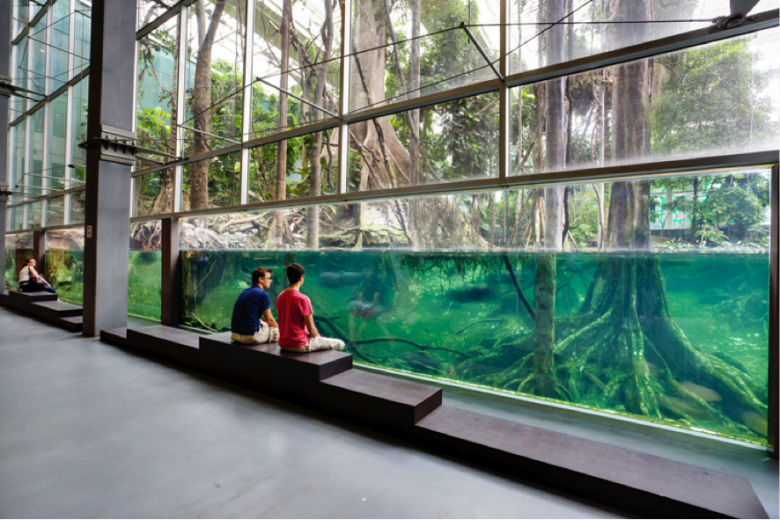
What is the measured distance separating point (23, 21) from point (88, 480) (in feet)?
66.3

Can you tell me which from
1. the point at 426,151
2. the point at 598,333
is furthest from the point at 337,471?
the point at 426,151

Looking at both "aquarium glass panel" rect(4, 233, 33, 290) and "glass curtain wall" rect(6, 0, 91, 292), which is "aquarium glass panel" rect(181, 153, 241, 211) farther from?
"aquarium glass panel" rect(4, 233, 33, 290)

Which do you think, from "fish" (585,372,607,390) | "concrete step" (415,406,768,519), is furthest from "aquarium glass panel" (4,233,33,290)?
"fish" (585,372,607,390)

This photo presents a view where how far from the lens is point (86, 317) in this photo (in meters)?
7.16

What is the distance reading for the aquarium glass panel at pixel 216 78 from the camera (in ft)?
22.7

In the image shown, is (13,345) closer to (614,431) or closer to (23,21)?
(614,431)

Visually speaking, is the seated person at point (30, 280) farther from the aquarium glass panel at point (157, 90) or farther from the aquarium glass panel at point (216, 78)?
the aquarium glass panel at point (216, 78)

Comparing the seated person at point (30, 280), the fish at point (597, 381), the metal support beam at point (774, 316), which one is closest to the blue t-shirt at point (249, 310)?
the fish at point (597, 381)

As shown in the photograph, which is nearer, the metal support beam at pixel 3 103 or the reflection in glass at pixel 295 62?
the reflection in glass at pixel 295 62

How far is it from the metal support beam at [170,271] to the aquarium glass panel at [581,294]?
3.96 meters

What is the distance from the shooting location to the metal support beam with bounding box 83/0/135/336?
275 inches

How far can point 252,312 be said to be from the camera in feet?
13.9

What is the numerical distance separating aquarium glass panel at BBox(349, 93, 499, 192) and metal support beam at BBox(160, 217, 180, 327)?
4.81 m

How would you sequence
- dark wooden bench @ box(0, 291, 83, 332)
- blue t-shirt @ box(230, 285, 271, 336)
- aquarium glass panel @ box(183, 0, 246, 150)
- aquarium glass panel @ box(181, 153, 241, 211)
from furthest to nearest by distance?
1. dark wooden bench @ box(0, 291, 83, 332)
2. aquarium glass panel @ box(183, 0, 246, 150)
3. aquarium glass panel @ box(181, 153, 241, 211)
4. blue t-shirt @ box(230, 285, 271, 336)
